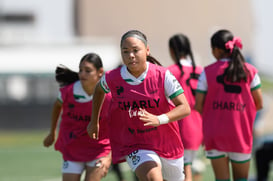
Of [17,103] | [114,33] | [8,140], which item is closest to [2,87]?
[17,103]

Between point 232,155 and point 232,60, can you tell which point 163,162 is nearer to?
point 232,155

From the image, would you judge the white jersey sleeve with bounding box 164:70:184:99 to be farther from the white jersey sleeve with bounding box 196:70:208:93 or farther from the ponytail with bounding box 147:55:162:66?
the white jersey sleeve with bounding box 196:70:208:93

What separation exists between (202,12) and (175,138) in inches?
2073

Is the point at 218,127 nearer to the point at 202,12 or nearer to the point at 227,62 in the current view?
the point at 227,62

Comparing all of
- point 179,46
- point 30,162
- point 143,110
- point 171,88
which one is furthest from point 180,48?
point 30,162

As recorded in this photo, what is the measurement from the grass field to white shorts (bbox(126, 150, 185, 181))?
6.30 m

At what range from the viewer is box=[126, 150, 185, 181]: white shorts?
25.2ft

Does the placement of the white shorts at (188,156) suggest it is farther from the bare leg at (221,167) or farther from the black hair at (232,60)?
the black hair at (232,60)

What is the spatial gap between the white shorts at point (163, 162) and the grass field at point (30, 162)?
630 cm

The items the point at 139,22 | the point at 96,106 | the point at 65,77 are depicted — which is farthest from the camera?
the point at 139,22

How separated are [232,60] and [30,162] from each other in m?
10.7

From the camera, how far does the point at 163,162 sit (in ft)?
25.8

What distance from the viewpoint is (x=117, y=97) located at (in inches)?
309

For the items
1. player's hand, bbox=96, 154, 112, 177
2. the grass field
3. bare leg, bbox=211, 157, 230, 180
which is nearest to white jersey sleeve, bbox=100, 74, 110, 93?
player's hand, bbox=96, 154, 112, 177
